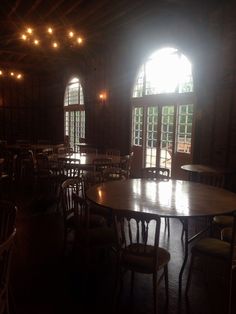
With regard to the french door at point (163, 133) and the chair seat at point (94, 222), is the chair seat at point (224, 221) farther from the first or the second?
the french door at point (163, 133)

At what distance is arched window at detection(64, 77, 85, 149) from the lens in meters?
10.9

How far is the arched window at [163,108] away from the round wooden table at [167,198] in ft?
10.1

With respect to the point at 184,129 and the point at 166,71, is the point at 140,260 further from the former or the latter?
the point at 166,71

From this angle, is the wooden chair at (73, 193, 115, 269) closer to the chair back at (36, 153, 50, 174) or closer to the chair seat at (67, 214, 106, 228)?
the chair seat at (67, 214, 106, 228)

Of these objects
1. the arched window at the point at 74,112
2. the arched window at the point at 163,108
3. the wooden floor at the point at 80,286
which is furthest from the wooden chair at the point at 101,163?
the arched window at the point at 74,112

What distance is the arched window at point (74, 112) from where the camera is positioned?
10930mm

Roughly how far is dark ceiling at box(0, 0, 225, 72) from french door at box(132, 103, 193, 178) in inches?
83.2

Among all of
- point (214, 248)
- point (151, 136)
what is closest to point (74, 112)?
point (151, 136)

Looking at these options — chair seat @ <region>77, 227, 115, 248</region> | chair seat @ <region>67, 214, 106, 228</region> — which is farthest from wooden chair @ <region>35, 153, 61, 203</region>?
chair seat @ <region>77, 227, 115, 248</region>

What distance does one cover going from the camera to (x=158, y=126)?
6.93 meters

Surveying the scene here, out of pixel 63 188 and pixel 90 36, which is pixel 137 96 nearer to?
pixel 90 36

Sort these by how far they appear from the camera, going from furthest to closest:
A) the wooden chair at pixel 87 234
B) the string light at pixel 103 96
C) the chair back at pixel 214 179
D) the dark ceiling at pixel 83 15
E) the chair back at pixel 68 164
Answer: the string light at pixel 103 96 < the dark ceiling at pixel 83 15 < the chair back at pixel 68 164 < the chair back at pixel 214 179 < the wooden chair at pixel 87 234

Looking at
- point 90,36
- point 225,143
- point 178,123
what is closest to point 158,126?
point 178,123

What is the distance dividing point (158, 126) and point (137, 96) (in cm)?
128
